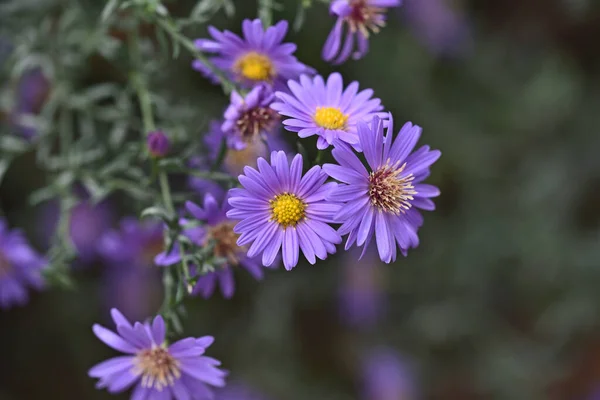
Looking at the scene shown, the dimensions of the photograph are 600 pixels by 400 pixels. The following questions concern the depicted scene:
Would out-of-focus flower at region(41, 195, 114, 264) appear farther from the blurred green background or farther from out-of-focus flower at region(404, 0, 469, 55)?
out-of-focus flower at region(404, 0, 469, 55)

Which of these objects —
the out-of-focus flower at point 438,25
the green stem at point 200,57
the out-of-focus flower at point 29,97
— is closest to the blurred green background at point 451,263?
the out-of-focus flower at point 438,25

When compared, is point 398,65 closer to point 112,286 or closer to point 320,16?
point 320,16

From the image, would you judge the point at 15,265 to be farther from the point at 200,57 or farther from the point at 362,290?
the point at 362,290

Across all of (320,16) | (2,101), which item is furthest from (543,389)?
(2,101)

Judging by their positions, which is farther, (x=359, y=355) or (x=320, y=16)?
(x=359, y=355)

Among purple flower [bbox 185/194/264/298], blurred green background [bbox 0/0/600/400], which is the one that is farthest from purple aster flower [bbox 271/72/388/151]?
blurred green background [bbox 0/0/600/400]

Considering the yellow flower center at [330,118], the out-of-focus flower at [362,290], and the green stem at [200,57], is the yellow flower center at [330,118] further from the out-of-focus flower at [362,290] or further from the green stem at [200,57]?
the out-of-focus flower at [362,290]

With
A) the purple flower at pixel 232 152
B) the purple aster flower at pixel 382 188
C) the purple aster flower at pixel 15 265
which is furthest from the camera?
the purple aster flower at pixel 15 265
